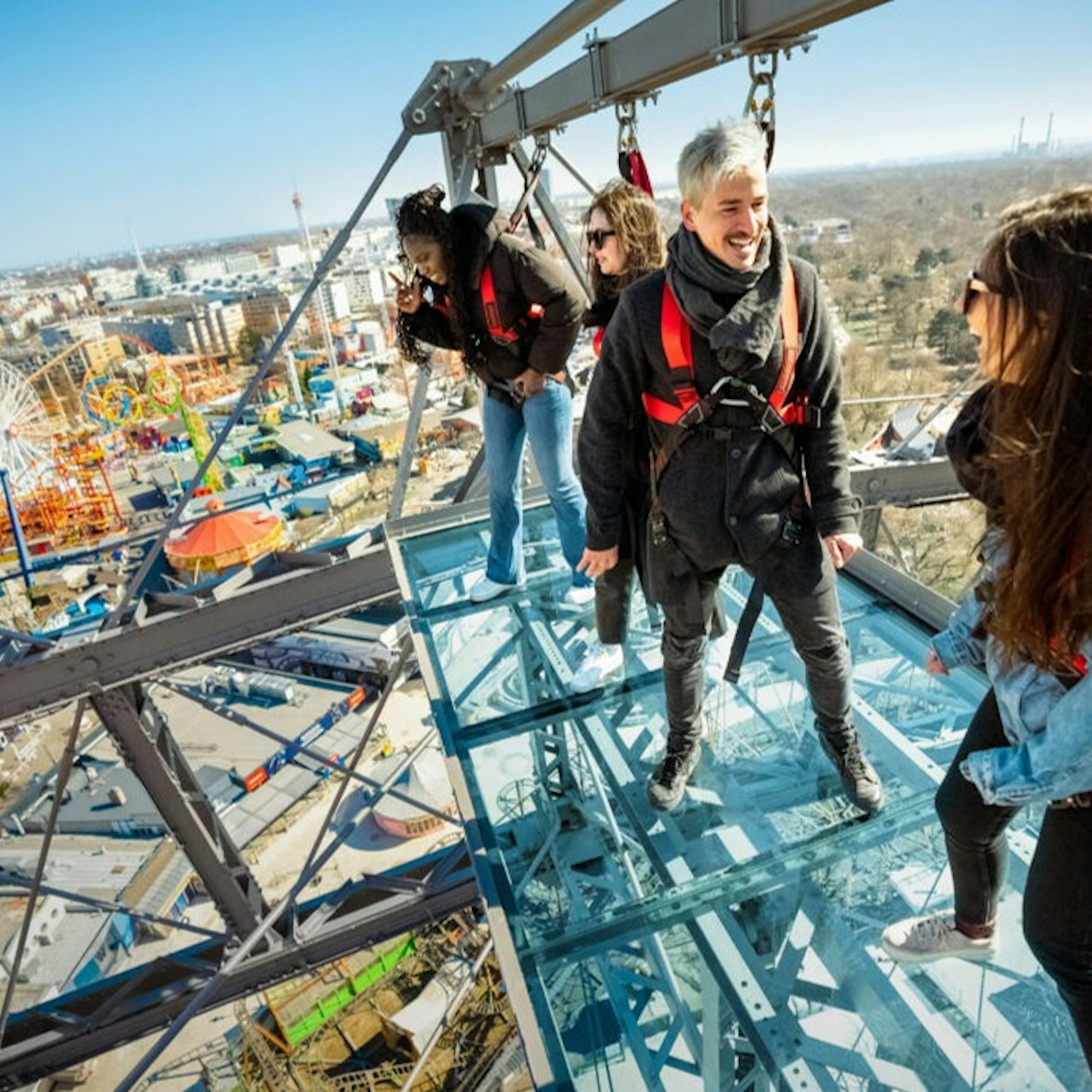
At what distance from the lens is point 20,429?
25.2 meters

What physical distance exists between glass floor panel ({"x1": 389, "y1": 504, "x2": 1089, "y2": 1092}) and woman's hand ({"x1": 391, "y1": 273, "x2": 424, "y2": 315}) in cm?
157

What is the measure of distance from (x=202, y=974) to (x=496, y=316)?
4.42 meters

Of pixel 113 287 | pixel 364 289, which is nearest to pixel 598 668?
pixel 364 289

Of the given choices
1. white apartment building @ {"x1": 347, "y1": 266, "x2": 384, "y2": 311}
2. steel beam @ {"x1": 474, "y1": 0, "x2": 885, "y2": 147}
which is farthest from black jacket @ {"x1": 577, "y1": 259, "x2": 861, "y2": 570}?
white apartment building @ {"x1": 347, "y1": 266, "x2": 384, "y2": 311}

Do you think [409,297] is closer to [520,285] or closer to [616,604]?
[520,285]

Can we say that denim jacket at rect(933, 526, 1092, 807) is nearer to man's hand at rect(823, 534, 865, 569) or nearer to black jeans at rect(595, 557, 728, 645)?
man's hand at rect(823, 534, 865, 569)

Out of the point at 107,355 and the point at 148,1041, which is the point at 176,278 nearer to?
the point at 107,355

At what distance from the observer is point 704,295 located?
173 centimetres

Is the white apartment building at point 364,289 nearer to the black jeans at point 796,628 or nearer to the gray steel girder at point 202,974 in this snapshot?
the gray steel girder at point 202,974

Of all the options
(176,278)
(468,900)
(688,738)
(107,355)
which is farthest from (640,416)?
(176,278)

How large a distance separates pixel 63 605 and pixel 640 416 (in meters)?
28.5

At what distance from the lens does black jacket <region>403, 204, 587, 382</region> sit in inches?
110

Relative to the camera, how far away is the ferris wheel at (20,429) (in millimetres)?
24141

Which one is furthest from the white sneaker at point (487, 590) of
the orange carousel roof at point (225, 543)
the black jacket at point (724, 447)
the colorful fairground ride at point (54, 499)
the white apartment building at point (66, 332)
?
the white apartment building at point (66, 332)
